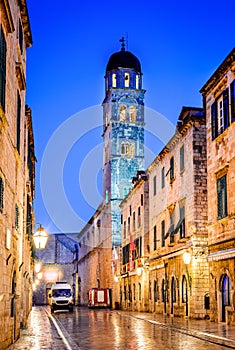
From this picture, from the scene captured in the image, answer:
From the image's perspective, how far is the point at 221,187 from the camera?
88.0 feet

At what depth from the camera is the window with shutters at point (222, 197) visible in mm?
26219

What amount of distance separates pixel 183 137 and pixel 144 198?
42.4 ft

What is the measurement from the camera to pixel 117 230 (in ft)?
213

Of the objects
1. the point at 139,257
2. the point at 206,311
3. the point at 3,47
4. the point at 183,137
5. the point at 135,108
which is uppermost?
the point at 135,108

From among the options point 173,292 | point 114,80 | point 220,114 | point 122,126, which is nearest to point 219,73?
point 220,114

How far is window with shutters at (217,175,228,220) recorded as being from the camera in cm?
2622

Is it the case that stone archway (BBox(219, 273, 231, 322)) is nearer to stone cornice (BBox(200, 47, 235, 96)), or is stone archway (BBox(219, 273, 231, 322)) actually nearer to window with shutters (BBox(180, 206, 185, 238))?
window with shutters (BBox(180, 206, 185, 238))

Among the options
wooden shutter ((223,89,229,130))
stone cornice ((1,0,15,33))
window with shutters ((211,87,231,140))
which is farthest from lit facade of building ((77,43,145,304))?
stone cornice ((1,0,15,33))

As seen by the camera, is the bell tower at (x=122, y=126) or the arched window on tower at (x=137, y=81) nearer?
the bell tower at (x=122, y=126)

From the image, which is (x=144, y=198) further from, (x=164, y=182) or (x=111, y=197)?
(x=111, y=197)

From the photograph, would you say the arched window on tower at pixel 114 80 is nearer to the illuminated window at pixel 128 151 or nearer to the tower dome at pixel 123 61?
the tower dome at pixel 123 61

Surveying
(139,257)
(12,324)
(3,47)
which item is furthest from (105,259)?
(3,47)

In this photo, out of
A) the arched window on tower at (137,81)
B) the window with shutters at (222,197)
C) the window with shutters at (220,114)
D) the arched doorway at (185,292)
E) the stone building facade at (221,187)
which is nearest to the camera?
the stone building facade at (221,187)

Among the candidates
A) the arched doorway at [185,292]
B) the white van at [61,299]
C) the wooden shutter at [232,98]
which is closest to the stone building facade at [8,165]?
the wooden shutter at [232,98]
